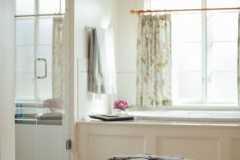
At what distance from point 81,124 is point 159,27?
1807mm

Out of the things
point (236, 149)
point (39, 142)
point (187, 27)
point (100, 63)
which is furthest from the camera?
point (187, 27)

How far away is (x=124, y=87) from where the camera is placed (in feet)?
19.9

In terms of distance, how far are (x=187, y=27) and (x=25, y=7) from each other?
2712 millimetres

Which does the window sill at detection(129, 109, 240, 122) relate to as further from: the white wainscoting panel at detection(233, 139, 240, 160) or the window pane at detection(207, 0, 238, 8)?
the window pane at detection(207, 0, 238, 8)

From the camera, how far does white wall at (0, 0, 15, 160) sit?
312cm

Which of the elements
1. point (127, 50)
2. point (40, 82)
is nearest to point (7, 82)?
point (40, 82)

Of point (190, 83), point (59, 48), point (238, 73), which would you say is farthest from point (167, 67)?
point (59, 48)

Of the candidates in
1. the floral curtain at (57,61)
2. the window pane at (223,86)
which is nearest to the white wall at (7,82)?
the floral curtain at (57,61)

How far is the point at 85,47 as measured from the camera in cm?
498

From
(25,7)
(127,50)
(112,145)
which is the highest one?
(25,7)

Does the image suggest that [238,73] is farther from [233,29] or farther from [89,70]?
[89,70]

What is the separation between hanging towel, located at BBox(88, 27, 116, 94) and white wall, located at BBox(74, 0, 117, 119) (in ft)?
0.25

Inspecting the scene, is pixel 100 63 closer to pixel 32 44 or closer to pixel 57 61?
pixel 57 61

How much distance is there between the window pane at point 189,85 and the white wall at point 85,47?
38.7 inches
